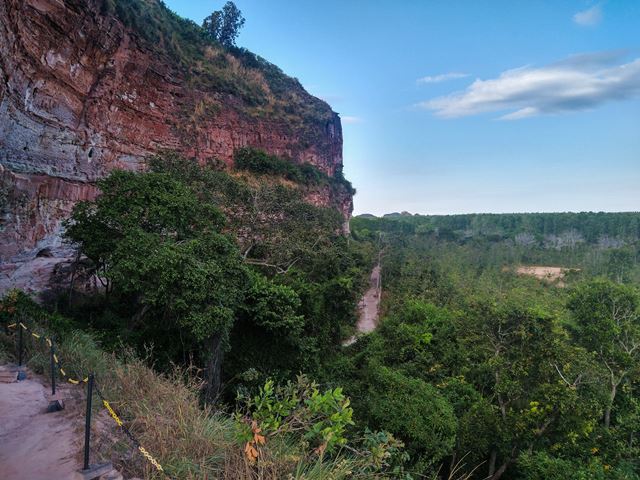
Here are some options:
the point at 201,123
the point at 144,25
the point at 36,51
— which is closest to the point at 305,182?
the point at 201,123

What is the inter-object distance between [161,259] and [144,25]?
54.6 feet

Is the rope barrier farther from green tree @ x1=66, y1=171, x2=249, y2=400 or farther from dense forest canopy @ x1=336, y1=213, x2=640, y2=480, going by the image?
dense forest canopy @ x1=336, y1=213, x2=640, y2=480

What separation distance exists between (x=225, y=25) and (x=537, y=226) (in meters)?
58.5

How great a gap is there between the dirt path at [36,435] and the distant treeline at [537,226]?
6316cm

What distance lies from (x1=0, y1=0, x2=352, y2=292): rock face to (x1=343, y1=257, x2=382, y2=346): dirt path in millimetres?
12983

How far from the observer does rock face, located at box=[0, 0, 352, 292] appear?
34.1ft

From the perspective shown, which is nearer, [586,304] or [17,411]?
[17,411]

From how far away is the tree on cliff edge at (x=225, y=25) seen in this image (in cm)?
3159

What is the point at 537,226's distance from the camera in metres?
65.6

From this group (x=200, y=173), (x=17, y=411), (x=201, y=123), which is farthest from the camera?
(x=201, y=123)

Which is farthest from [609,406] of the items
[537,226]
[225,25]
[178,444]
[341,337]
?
[537,226]

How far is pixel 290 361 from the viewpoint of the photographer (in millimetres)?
10570

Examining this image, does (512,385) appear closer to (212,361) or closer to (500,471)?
(500,471)

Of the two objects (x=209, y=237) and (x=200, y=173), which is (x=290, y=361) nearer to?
(x=209, y=237)
